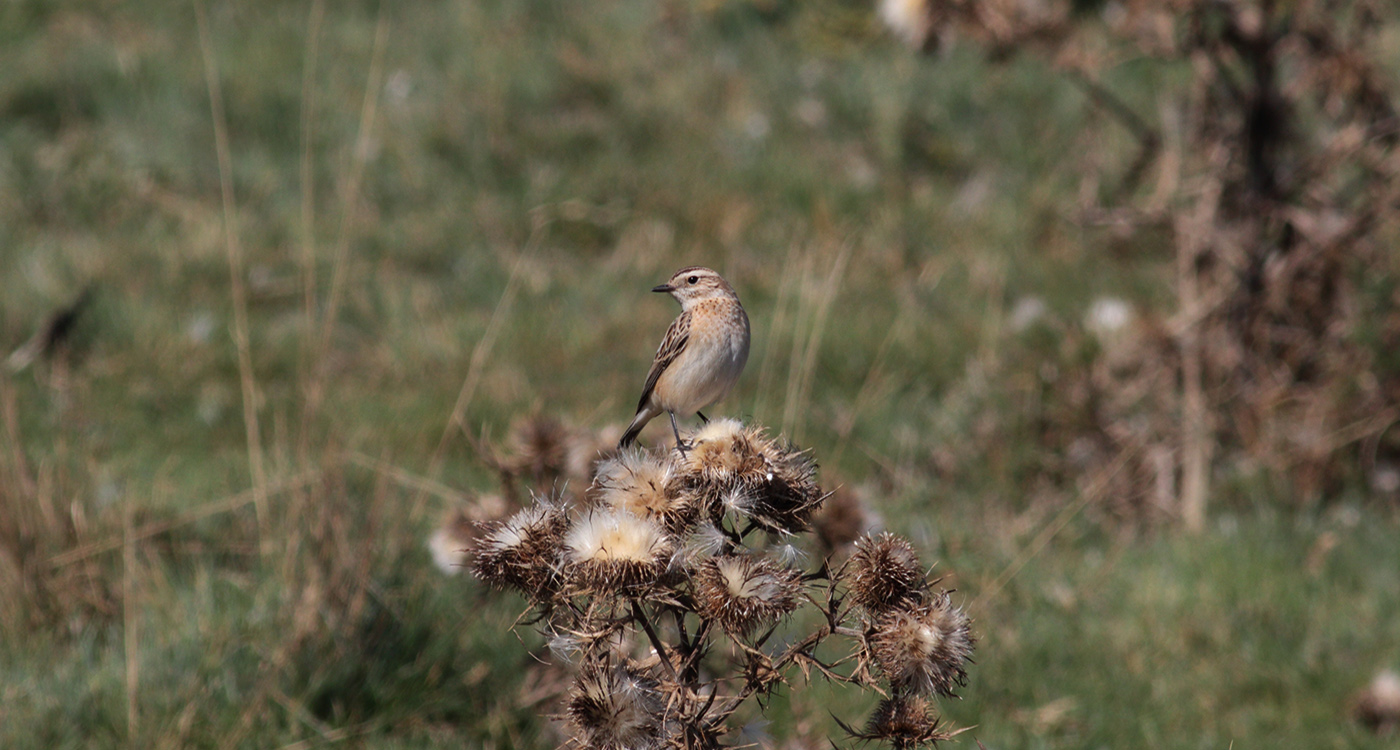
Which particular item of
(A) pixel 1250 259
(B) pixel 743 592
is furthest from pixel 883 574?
(A) pixel 1250 259

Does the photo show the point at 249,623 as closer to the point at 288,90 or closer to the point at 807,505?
the point at 807,505

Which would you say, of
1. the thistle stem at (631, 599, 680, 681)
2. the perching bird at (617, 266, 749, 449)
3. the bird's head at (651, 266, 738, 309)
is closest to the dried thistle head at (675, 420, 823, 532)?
the thistle stem at (631, 599, 680, 681)

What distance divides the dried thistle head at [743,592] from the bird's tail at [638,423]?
Result: 129cm

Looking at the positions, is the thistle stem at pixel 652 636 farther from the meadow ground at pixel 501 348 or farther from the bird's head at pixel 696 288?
the bird's head at pixel 696 288

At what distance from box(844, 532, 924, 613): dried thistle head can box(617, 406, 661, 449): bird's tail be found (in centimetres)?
129

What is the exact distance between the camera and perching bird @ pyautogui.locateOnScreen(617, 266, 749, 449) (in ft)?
11.0

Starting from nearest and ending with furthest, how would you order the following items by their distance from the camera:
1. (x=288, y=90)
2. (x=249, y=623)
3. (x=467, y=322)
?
1. (x=249, y=623)
2. (x=467, y=322)
3. (x=288, y=90)

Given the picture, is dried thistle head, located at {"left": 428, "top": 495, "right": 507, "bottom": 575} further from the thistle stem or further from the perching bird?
the thistle stem

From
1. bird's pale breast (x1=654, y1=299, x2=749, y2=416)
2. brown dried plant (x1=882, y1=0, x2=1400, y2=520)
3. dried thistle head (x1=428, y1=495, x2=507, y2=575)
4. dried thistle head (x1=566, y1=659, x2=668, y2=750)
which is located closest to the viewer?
dried thistle head (x1=566, y1=659, x2=668, y2=750)

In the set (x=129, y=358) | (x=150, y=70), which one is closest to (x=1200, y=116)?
(x=129, y=358)

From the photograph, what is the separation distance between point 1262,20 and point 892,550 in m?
4.69

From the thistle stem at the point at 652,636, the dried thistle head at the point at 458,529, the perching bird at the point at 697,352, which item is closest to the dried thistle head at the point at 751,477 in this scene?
the thistle stem at the point at 652,636

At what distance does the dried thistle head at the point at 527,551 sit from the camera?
2391 mm

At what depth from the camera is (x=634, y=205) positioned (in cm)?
849
